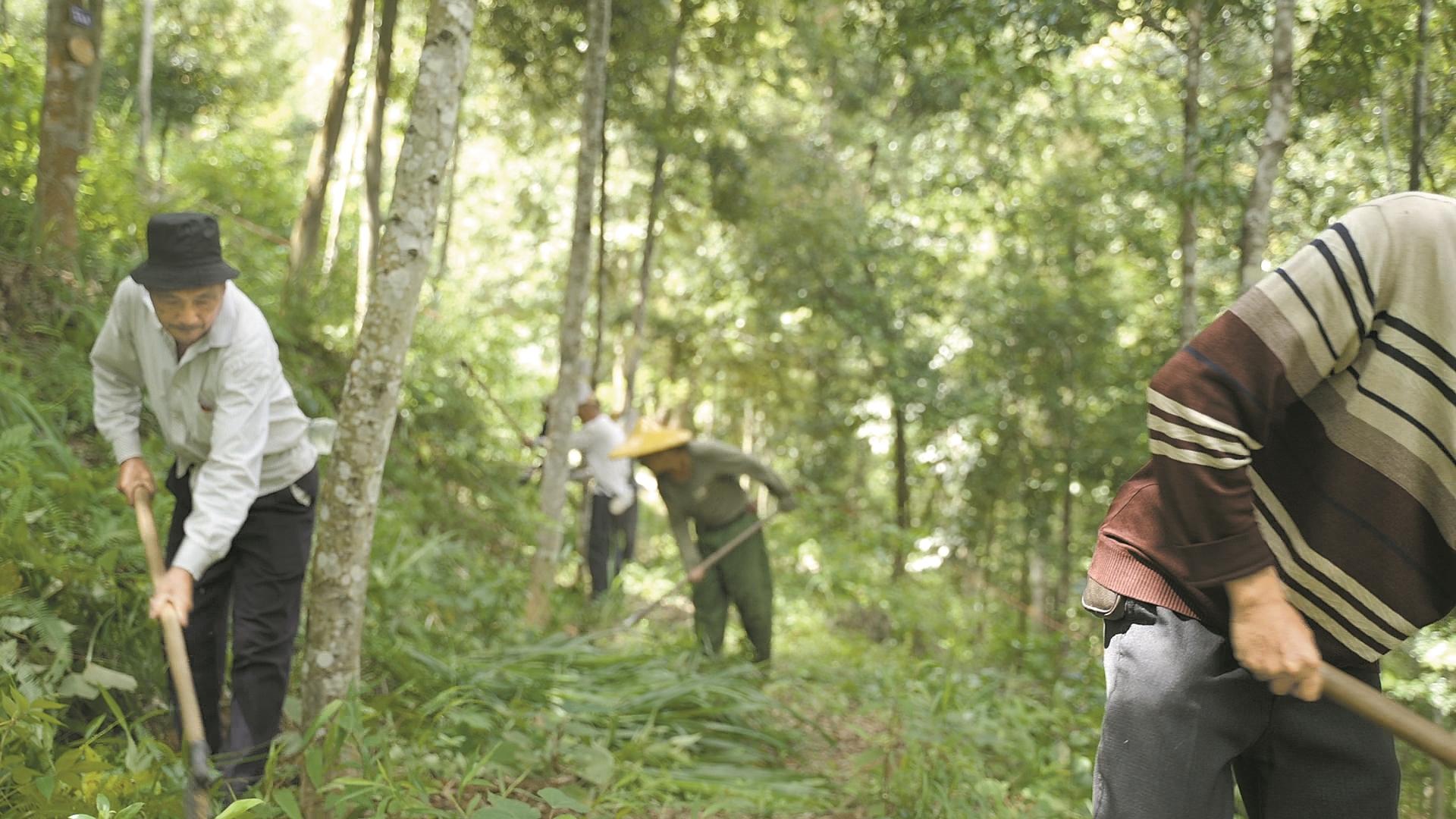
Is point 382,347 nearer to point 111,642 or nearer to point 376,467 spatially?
point 376,467

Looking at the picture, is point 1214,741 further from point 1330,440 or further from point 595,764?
point 595,764

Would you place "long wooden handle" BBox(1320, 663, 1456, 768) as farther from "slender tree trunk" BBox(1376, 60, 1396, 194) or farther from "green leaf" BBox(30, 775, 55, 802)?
"slender tree trunk" BBox(1376, 60, 1396, 194)

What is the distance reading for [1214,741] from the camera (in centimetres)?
185

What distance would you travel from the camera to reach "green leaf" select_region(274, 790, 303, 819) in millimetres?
2965

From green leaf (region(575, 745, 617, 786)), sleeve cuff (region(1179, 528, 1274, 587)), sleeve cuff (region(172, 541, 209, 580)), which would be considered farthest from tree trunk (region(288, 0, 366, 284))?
sleeve cuff (region(1179, 528, 1274, 587))

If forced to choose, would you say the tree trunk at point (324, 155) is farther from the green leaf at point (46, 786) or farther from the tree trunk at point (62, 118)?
the green leaf at point (46, 786)

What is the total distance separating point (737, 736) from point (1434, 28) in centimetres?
431

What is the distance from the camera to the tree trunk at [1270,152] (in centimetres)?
459

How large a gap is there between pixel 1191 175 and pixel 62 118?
6.15 m

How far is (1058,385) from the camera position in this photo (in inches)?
488

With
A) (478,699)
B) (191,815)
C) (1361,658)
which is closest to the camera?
(1361,658)

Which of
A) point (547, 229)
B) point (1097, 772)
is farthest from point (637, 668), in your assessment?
point (547, 229)

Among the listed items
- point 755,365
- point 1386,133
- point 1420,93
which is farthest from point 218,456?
point 755,365

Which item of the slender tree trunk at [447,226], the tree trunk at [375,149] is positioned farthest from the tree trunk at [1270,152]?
the slender tree trunk at [447,226]
